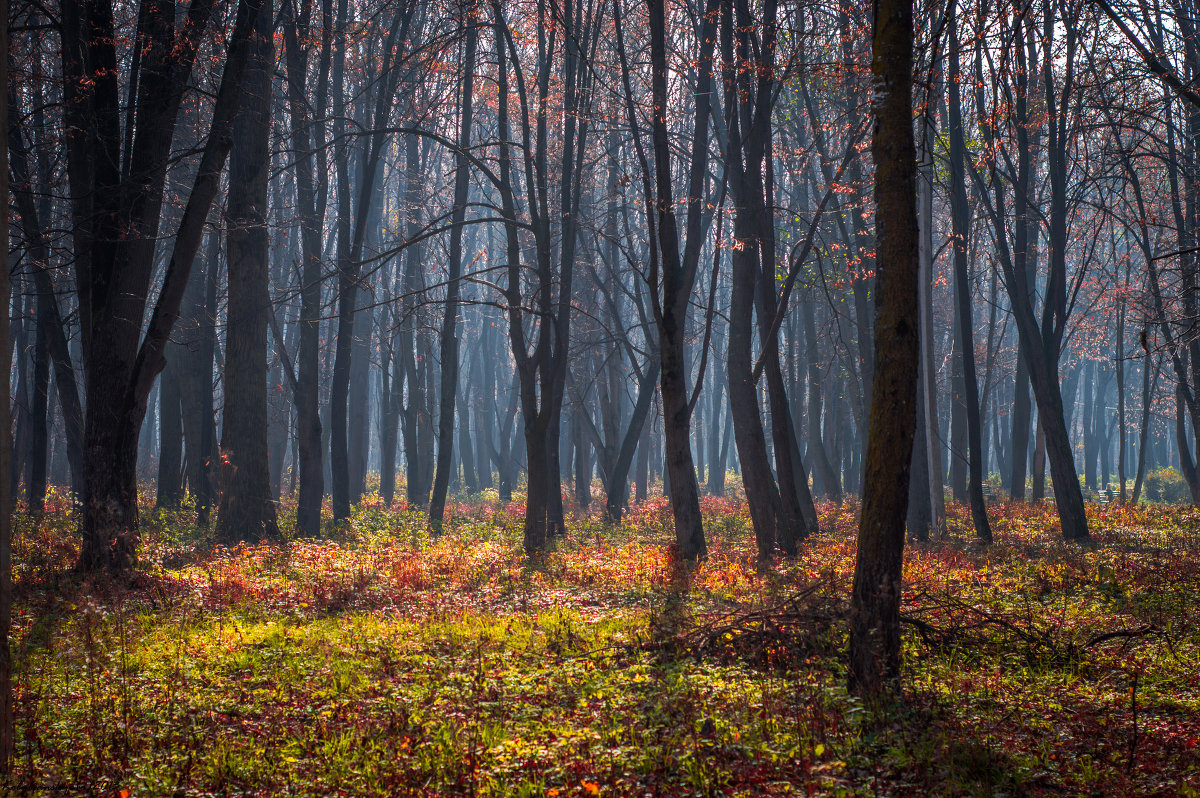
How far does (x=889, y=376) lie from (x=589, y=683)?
313cm

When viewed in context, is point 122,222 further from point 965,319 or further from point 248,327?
point 965,319

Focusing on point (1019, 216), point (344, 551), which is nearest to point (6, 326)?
point (344, 551)

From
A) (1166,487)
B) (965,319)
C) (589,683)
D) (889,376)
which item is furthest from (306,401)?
(1166,487)

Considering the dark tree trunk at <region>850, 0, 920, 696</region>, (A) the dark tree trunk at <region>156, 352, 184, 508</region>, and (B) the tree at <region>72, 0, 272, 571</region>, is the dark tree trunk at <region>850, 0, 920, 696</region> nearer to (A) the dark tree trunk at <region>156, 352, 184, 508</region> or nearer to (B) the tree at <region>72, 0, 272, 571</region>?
(B) the tree at <region>72, 0, 272, 571</region>

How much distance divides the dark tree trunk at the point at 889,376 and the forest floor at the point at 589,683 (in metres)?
0.41

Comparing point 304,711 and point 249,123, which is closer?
point 304,711

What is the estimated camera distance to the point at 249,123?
47.5ft

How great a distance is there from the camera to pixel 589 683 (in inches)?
246

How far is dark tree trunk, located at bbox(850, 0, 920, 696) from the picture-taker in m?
5.46

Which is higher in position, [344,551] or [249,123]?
[249,123]

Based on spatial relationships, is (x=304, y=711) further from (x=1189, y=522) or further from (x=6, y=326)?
(x=1189, y=522)

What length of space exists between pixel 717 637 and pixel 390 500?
22.7 m

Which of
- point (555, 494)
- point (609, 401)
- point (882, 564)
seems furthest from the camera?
point (609, 401)

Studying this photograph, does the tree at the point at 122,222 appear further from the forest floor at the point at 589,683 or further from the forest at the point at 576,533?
the forest floor at the point at 589,683
